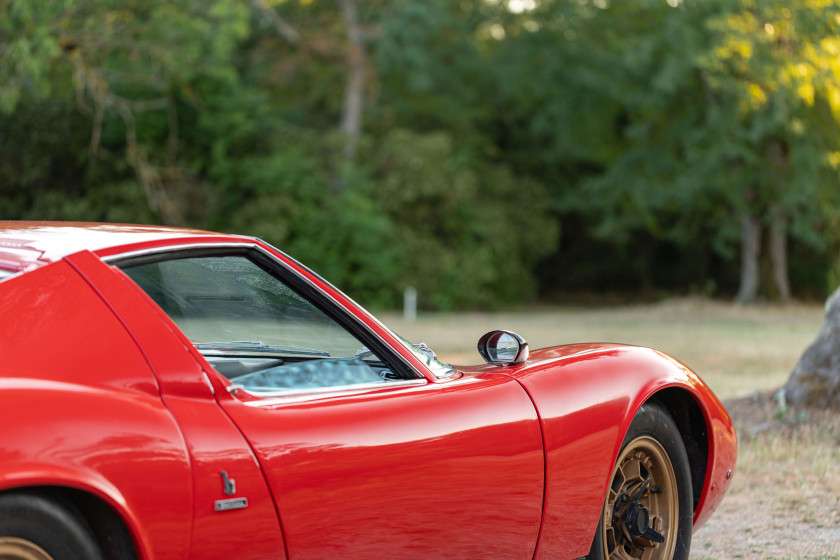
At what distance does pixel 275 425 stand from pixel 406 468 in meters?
0.40

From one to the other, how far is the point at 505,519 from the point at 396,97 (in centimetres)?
3297

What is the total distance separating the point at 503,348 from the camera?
3.38m

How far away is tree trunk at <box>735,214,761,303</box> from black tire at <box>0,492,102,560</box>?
98.8 feet

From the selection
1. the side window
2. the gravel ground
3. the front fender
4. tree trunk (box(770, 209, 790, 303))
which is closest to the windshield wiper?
the side window

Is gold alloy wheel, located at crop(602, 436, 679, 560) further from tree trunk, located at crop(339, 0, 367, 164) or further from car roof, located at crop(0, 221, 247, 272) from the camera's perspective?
tree trunk, located at crop(339, 0, 367, 164)

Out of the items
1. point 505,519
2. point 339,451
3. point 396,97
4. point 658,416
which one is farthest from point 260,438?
point 396,97

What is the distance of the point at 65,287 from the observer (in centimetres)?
236

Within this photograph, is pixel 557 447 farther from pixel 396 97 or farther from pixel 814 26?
pixel 396 97

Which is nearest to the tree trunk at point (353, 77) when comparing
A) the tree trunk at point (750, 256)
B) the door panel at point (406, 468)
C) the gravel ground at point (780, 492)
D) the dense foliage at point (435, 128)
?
the dense foliage at point (435, 128)

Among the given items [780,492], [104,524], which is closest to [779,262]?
[780,492]

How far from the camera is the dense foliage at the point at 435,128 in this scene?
82.3 feet

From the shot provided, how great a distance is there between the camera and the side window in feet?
8.74

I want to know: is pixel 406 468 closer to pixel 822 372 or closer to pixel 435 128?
pixel 822 372

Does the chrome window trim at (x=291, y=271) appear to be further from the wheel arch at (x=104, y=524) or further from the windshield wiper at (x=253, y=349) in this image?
the wheel arch at (x=104, y=524)
